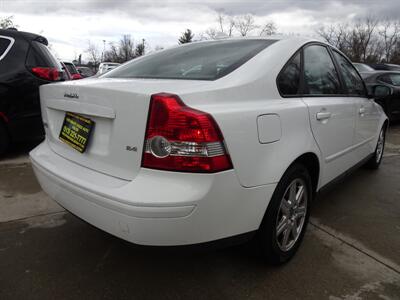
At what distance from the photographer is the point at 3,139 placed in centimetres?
448

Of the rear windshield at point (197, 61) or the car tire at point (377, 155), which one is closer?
the rear windshield at point (197, 61)

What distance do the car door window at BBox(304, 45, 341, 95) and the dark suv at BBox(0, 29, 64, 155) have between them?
134 inches

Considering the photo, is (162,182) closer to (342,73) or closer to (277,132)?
(277,132)

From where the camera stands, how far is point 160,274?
224 centimetres

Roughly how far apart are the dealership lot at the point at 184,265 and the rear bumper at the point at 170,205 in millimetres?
116

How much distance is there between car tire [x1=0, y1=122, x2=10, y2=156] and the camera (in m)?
4.46

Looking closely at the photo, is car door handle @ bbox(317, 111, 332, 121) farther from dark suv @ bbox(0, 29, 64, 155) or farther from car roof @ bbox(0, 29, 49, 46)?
car roof @ bbox(0, 29, 49, 46)

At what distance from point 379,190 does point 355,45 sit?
49.0 m

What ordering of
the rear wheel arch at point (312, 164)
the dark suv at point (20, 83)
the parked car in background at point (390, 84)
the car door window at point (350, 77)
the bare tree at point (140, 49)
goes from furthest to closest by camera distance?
the bare tree at point (140, 49) < the parked car in background at point (390, 84) < the dark suv at point (20, 83) < the car door window at point (350, 77) < the rear wheel arch at point (312, 164)

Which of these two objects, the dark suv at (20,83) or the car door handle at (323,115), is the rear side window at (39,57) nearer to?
the dark suv at (20,83)

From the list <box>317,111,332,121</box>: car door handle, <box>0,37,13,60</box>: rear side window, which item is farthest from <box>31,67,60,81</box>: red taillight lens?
<box>317,111,332,121</box>: car door handle

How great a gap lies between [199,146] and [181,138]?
9cm

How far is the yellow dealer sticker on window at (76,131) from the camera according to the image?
2.01 m

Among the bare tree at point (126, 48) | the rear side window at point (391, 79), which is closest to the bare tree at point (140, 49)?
the bare tree at point (126, 48)
